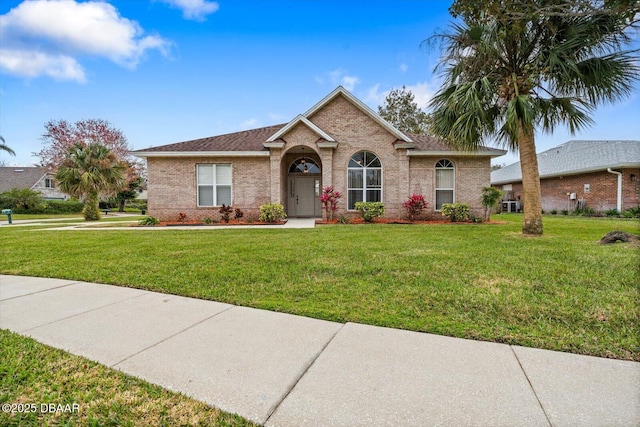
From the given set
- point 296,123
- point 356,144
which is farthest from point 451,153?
point 296,123

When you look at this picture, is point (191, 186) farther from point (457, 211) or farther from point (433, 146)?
point (457, 211)

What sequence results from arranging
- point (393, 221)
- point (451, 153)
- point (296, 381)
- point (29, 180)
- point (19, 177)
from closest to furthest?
1. point (296, 381)
2. point (393, 221)
3. point (451, 153)
4. point (29, 180)
5. point (19, 177)

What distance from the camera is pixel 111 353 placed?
271cm

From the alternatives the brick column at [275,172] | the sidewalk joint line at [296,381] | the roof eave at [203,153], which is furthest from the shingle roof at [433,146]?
the sidewalk joint line at [296,381]

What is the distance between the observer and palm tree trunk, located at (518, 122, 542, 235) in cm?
931

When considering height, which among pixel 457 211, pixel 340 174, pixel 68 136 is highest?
pixel 68 136

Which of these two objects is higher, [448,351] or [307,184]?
[307,184]

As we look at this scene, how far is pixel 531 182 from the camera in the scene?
945 centimetres

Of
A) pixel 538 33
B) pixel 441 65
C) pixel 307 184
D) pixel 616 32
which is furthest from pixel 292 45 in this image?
pixel 616 32

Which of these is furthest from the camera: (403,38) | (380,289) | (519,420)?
(403,38)

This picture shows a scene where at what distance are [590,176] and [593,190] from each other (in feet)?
3.07

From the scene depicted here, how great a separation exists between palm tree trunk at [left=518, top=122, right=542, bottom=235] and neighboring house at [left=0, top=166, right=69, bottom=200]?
47.3m

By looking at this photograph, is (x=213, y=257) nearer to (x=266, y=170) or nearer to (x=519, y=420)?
(x=519, y=420)

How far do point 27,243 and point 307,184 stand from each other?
11.3 meters
